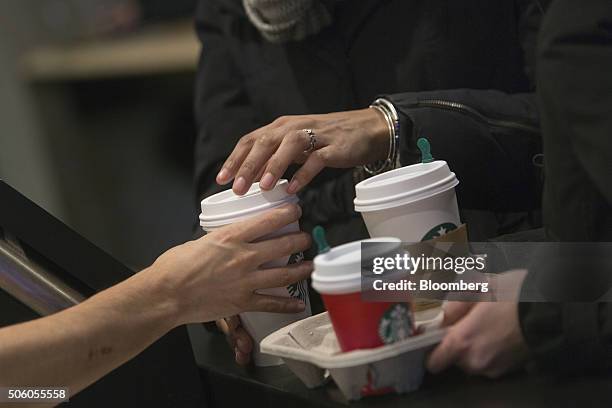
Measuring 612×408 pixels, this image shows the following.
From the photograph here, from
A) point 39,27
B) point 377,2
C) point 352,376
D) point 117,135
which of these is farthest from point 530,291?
point 39,27

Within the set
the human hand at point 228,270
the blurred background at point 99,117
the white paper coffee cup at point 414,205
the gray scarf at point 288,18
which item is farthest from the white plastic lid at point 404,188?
the blurred background at point 99,117

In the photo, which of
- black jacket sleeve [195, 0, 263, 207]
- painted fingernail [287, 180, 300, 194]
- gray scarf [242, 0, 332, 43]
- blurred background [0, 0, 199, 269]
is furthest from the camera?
blurred background [0, 0, 199, 269]

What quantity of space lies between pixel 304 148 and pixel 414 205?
0.24 m

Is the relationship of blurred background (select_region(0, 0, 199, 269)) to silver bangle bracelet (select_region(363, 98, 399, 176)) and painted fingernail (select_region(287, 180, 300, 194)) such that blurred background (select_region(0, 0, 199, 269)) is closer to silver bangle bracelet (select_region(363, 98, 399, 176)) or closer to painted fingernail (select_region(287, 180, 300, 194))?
silver bangle bracelet (select_region(363, 98, 399, 176))

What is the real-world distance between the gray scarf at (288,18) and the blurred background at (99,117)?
2.26 metres

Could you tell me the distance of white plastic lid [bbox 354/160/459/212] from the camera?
3.60 feet

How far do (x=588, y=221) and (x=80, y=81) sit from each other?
3.42m

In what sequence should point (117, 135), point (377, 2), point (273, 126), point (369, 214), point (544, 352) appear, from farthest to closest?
point (117, 135) < point (377, 2) < point (273, 126) < point (369, 214) < point (544, 352)

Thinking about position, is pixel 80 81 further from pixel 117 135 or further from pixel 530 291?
pixel 530 291

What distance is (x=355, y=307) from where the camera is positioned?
97 cm

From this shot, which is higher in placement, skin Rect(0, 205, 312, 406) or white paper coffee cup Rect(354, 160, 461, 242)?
white paper coffee cup Rect(354, 160, 461, 242)

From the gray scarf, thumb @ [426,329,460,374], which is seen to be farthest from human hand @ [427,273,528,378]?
the gray scarf

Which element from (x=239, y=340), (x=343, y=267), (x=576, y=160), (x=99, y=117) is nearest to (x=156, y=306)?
(x=239, y=340)

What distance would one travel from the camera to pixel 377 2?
1524mm
